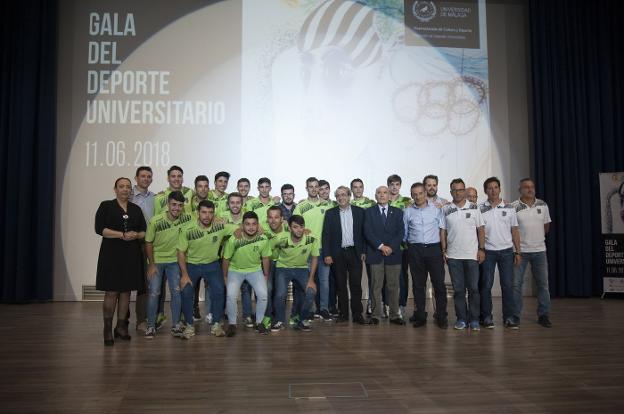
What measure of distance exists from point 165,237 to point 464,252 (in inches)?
102

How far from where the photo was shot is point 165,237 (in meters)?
4.11

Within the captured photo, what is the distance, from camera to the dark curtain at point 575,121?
6.95 meters

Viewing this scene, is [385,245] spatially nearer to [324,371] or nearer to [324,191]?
[324,191]

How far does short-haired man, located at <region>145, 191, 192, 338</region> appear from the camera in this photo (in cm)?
406

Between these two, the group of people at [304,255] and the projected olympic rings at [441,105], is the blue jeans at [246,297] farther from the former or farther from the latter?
the projected olympic rings at [441,105]

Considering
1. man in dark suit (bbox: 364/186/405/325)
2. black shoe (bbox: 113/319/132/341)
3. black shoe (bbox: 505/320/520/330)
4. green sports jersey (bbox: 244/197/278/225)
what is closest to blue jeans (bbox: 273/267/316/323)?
man in dark suit (bbox: 364/186/405/325)

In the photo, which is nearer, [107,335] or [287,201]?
[107,335]

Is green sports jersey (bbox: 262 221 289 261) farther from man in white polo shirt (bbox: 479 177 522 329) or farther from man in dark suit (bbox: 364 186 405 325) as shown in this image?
man in white polo shirt (bbox: 479 177 522 329)

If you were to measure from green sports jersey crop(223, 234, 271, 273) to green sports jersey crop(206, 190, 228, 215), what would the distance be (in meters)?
0.80

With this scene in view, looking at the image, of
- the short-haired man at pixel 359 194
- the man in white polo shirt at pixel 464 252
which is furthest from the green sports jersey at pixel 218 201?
the man in white polo shirt at pixel 464 252

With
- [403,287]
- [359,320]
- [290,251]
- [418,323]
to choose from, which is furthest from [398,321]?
[290,251]

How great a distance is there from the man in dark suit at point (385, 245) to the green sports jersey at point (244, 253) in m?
1.11

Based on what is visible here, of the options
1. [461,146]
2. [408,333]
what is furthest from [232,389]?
[461,146]

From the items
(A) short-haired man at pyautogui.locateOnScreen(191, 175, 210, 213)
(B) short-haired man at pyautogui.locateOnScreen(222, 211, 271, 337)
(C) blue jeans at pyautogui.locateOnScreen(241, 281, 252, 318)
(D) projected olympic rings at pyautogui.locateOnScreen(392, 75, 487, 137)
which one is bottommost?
(C) blue jeans at pyautogui.locateOnScreen(241, 281, 252, 318)
